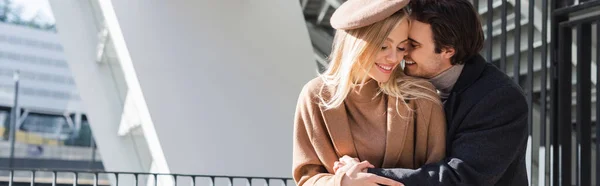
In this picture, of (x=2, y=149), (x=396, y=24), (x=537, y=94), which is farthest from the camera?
(x=2, y=149)

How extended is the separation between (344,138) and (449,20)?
326 millimetres

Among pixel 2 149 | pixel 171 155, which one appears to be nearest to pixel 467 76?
pixel 171 155

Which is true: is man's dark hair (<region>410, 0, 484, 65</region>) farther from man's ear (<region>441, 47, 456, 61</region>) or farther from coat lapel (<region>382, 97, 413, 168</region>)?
coat lapel (<region>382, 97, 413, 168</region>)

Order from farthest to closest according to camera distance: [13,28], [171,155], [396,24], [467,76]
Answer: [13,28], [171,155], [467,76], [396,24]

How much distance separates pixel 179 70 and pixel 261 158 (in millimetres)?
953

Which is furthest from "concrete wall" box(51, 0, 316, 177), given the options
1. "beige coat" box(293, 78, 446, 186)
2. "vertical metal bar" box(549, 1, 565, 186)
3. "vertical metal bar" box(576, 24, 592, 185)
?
"beige coat" box(293, 78, 446, 186)

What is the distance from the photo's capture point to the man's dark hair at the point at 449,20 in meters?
1.65

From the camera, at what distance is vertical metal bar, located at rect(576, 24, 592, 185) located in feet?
12.9

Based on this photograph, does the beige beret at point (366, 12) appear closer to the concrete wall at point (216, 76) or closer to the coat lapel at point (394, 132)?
the coat lapel at point (394, 132)

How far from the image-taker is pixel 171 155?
6203 millimetres

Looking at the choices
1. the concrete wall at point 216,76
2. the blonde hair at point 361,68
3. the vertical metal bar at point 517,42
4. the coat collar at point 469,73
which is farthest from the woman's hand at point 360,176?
the concrete wall at point 216,76

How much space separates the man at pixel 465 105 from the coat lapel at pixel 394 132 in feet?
0.18

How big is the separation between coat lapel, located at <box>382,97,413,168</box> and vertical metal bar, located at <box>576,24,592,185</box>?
8.32 feet

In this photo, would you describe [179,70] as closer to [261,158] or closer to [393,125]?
[261,158]
